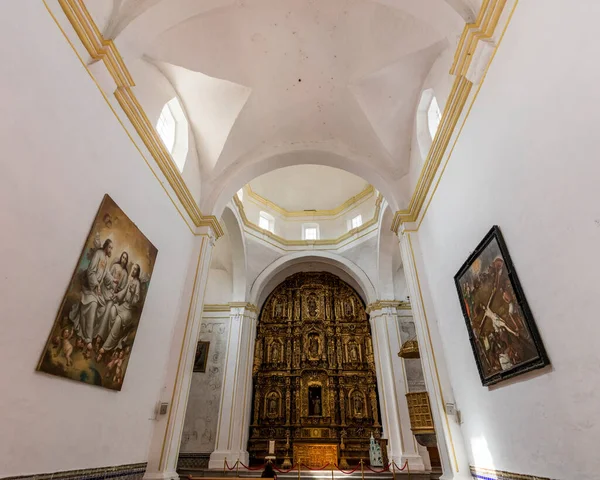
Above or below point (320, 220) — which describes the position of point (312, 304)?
below

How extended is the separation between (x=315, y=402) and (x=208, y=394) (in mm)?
3887

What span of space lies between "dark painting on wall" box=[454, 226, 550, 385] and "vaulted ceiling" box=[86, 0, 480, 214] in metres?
3.13

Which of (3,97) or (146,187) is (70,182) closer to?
(3,97)

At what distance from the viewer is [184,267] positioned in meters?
7.23

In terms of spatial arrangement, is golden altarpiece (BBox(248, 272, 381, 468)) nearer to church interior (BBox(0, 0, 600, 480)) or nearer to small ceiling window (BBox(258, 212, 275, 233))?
church interior (BBox(0, 0, 600, 480))

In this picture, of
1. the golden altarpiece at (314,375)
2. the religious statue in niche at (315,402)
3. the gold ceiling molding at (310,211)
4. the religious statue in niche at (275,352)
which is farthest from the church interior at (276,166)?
the gold ceiling molding at (310,211)

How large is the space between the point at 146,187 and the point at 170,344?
2853mm

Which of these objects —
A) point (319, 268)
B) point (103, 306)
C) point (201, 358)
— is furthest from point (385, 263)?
point (103, 306)

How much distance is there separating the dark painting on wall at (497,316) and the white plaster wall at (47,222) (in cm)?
484

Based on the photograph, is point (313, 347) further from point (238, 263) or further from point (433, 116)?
point (433, 116)

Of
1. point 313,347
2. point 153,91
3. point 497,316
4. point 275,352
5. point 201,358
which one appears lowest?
point 497,316

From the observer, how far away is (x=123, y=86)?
5.12m

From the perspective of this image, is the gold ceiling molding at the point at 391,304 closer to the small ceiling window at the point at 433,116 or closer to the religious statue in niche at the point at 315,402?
the religious statue in niche at the point at 315,402

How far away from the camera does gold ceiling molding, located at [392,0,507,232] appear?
13.8 feet
